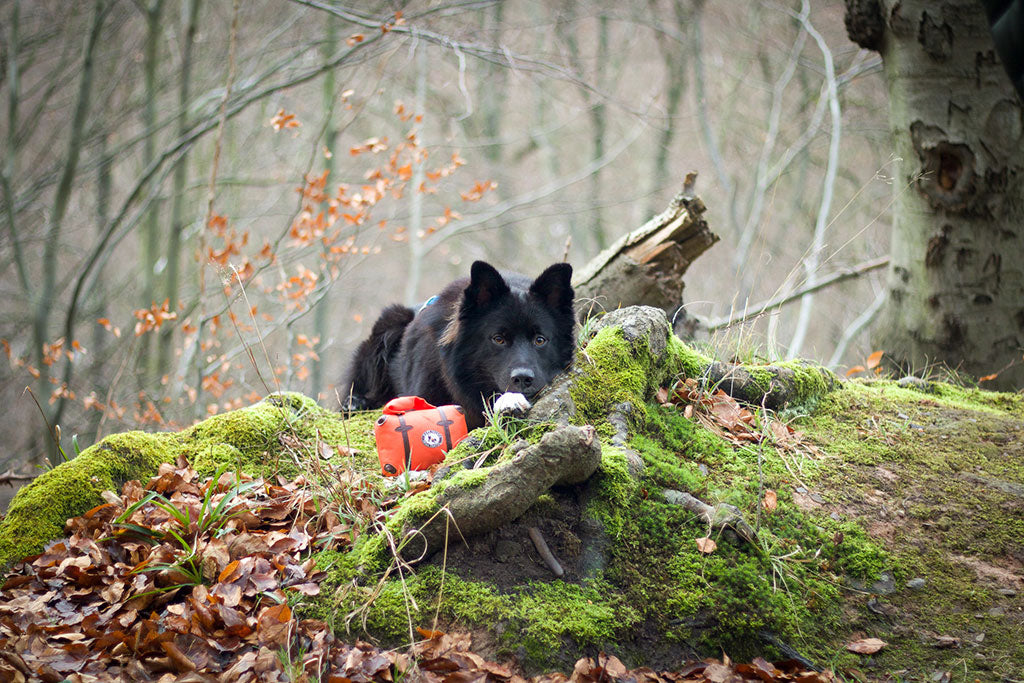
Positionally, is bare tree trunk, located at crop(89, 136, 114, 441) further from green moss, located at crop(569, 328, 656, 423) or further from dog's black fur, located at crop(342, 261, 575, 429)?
green moss, located at crop(569, 328, 656, 423)

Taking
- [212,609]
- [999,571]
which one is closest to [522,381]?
[212,609]

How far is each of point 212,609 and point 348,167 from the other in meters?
14.0

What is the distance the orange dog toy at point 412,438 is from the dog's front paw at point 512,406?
0.44 meters

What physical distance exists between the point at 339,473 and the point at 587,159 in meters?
16.0

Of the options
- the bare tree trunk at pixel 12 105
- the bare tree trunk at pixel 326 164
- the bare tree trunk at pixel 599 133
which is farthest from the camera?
the bare tree trunk at pixel 599 133

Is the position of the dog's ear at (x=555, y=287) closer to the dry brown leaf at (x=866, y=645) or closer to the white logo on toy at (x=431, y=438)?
the white logo on toy at (x=431, y=438)

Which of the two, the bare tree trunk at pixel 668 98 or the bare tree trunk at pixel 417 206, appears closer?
the bare tree trunk at pixel 417 206

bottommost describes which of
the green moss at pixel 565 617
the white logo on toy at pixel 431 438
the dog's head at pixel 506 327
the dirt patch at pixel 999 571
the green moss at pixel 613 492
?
the dirt patch at pixel 999 571

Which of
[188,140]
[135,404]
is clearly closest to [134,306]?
[135,404]

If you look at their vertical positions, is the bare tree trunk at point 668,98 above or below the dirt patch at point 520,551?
above

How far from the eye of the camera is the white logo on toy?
3.75 meters

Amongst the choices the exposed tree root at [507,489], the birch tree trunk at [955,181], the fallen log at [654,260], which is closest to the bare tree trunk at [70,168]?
the fallen log at [654,260]

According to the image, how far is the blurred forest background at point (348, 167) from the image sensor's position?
27.7 ft

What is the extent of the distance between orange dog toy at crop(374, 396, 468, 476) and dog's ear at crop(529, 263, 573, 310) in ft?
3.62
